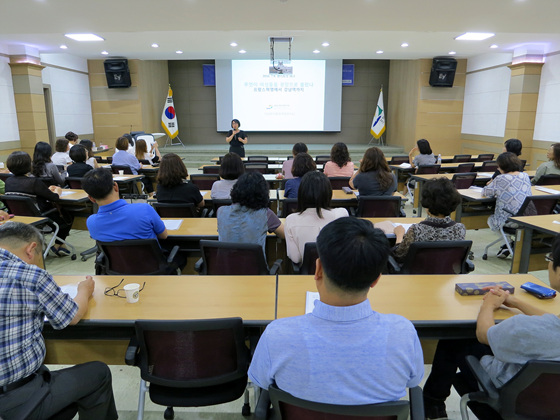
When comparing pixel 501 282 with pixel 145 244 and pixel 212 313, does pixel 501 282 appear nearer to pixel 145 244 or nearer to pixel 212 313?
pixel 212 313

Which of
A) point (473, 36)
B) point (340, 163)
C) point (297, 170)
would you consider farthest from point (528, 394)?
point (473, 36)

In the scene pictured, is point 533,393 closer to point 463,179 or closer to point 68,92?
point 463,179

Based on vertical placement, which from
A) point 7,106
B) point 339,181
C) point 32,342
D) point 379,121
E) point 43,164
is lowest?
point 32,342

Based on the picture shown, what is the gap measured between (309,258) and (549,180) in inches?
174

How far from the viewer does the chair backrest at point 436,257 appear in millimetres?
2365

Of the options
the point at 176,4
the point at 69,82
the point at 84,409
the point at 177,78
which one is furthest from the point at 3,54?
the point at 84,409

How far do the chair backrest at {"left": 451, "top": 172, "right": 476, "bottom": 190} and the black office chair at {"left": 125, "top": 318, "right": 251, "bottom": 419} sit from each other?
4.56 m

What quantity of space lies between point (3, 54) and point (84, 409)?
397 inches

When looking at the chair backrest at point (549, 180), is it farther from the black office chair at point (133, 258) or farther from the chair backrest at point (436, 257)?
the black office chair at point (133, 258)

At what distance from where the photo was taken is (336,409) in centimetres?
102

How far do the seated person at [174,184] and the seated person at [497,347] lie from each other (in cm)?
260

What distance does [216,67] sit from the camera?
41.4ft

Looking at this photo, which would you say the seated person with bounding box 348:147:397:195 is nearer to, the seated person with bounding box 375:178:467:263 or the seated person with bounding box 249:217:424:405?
the seated person with bounding box 375:178:467:263

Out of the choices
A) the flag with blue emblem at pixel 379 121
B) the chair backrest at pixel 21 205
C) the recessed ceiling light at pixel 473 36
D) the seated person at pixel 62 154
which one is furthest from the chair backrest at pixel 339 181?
the flag with blue emblem at pixel 379 121
